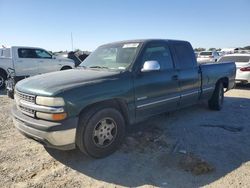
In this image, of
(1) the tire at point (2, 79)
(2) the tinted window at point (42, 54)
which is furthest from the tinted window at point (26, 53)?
(1) the tire at point (2, 79)

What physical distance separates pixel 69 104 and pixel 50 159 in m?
1.16

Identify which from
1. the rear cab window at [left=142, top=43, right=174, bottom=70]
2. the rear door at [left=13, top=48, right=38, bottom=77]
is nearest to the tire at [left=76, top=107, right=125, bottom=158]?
the rear cab window at [left=142, top=43, right=174, bottom=70]

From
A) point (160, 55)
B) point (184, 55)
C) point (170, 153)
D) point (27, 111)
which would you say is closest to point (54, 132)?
point (27, 111)

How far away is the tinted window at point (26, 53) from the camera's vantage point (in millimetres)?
12061

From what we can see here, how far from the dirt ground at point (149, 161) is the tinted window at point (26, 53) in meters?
7.07

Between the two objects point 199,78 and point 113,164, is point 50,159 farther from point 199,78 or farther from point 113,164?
point 199,78

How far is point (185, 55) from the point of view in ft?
19.3

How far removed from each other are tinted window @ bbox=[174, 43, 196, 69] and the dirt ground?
53.0 inches

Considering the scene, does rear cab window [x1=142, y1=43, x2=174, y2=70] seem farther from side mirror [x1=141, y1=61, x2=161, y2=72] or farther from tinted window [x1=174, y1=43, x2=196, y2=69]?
tinted window [x1=174, y1=43, x2=196, y2=69]

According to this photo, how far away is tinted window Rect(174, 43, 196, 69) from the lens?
567cm

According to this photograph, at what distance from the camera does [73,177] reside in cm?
365

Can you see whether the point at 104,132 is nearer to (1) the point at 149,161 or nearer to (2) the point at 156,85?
(1) the point at 149,161

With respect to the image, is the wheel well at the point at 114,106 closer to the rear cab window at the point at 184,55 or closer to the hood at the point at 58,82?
the hood at the point at 58,82

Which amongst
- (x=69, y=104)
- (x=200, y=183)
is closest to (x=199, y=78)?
(x=200, y=183)
